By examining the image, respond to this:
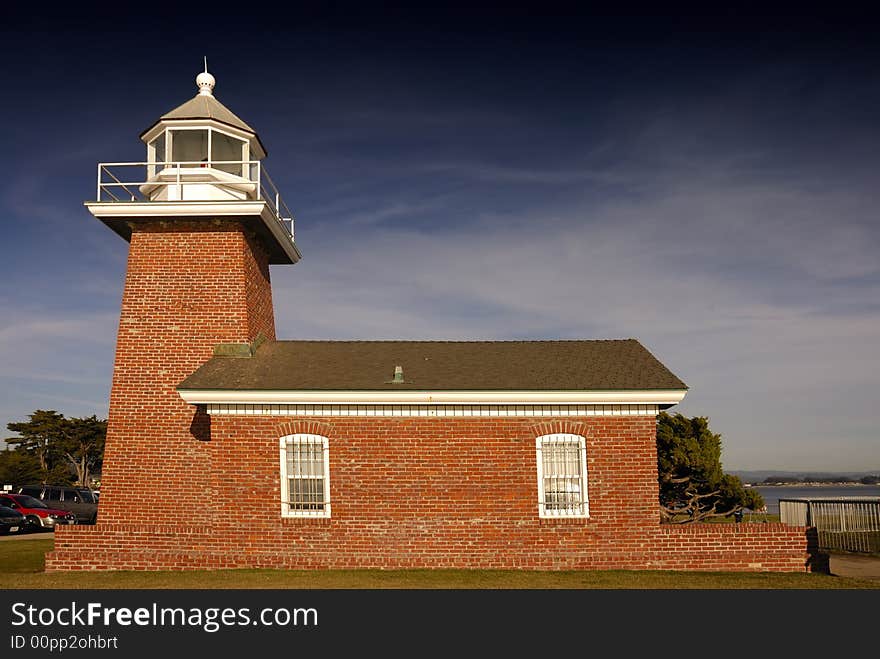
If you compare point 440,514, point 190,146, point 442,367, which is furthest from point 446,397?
point 190,146

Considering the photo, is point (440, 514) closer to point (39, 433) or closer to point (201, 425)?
point (201, 425)

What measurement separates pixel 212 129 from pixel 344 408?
7.52 m

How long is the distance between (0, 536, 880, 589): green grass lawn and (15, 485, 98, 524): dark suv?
16.6 metres

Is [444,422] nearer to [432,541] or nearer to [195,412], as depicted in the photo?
[432,541]

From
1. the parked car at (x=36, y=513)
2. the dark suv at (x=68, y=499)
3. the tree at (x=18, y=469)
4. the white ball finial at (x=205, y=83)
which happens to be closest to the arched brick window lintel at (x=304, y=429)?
the white ball finial at (x=205, y=83)

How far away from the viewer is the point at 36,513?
1134 inches

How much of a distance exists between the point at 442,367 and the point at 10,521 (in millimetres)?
18875

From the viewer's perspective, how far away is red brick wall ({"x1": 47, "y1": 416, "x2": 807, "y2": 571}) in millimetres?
14984

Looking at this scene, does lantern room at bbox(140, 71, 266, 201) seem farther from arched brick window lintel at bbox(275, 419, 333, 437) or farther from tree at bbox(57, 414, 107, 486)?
tree at bbox(57, 414, 107, 486)

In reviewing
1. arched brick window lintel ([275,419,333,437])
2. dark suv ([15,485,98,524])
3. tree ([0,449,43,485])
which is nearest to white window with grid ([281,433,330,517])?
arched brick window lintel ([275,419,333,437])

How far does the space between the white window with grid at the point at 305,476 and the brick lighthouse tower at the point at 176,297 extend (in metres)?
2.43

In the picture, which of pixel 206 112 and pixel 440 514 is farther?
pixel 206 112

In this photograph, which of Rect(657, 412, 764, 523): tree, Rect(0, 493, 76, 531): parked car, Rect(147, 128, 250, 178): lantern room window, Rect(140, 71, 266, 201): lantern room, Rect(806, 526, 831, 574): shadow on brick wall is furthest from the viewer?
Rect(0, 493, 76, 531): parked car

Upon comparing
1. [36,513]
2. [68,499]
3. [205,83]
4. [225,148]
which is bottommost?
[36,513]
